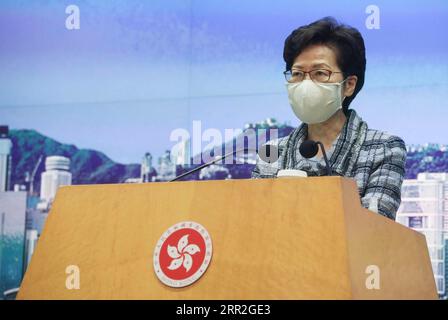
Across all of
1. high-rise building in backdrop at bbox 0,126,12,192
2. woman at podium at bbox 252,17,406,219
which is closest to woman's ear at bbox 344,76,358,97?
woman at podium at bbox 252,17,406,219

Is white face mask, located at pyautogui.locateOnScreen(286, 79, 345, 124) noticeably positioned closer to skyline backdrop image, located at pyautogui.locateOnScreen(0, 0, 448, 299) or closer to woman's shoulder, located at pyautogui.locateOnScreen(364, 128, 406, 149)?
A: woman's shoulder, located at pyautogui.locateOnScreen(364, 128, 406, 149)

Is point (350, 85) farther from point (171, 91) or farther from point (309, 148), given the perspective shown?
point (171, 91)

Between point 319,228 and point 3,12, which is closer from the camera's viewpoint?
point 319,228

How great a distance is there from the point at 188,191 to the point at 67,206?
1.19ft

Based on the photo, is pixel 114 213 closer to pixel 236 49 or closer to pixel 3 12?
pixel 236 49

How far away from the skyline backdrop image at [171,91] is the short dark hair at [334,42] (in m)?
1.00

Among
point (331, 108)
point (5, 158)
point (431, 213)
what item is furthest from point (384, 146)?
point (5, 158)

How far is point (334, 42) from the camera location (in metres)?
2.79

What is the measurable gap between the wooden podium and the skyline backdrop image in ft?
5.97

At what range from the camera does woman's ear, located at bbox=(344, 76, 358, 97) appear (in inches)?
112
